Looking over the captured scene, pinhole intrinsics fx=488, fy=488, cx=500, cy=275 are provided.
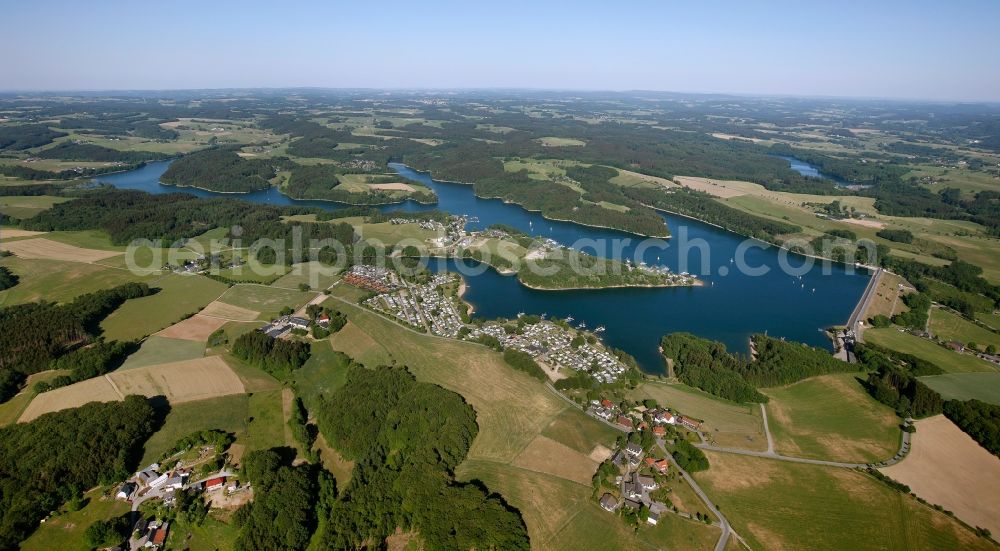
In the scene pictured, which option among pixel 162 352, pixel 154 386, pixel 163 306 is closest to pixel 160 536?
pixel 154 386

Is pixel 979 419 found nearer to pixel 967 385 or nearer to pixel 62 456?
pixel 967 385

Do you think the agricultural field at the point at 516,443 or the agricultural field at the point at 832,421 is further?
the agricultural field at the point at 832,421

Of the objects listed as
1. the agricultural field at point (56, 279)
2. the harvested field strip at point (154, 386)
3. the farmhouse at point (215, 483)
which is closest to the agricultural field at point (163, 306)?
the agricultural field at point (56, 279)

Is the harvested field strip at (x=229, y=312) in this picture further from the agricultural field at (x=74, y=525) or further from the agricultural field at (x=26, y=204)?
the agricultural field at (x=26, y=204)

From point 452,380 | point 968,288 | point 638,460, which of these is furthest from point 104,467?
point 968,288

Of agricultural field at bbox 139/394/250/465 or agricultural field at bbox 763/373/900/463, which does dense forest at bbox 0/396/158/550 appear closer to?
agricultural field at bbox 139/394/250/465
